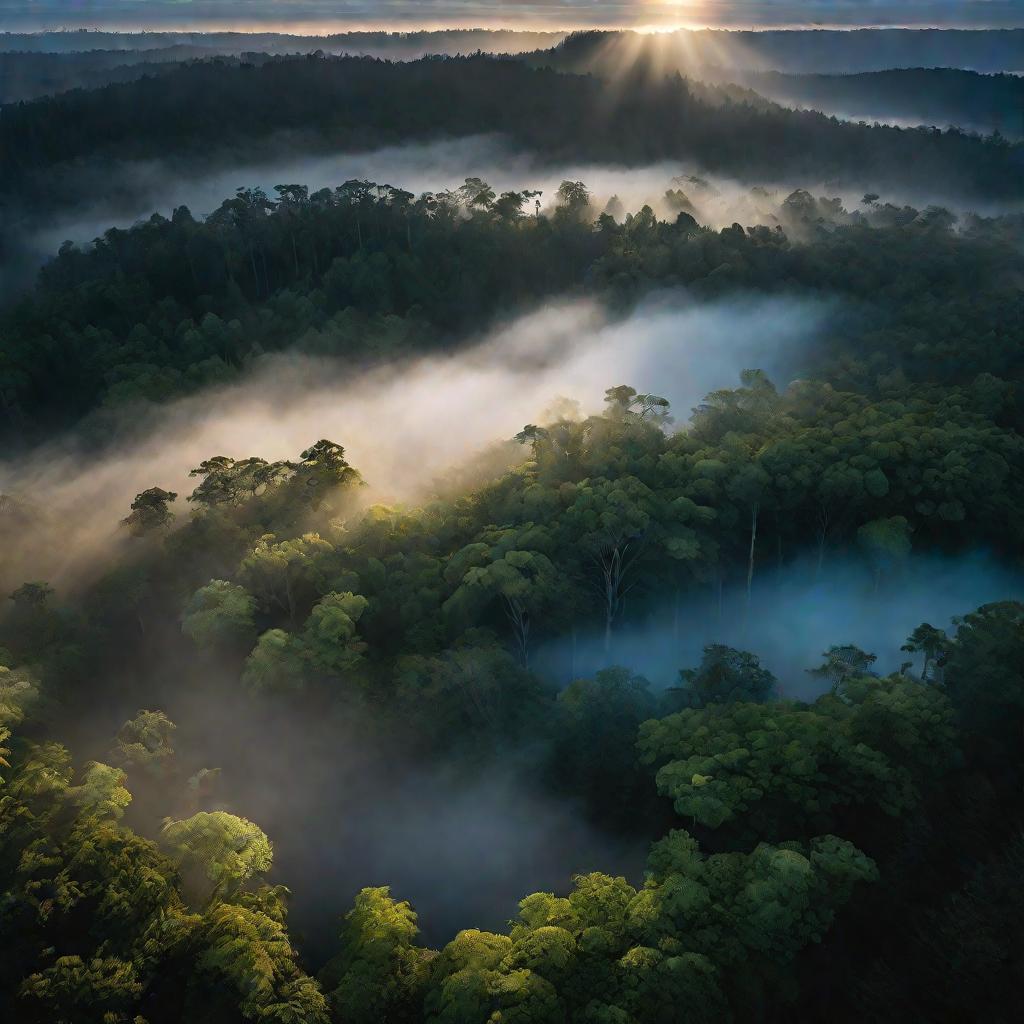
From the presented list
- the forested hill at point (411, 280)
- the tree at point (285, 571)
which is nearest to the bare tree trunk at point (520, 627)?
the tree at point (285, 571)

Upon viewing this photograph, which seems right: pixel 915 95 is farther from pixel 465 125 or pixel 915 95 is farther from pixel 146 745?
pixel 146 745

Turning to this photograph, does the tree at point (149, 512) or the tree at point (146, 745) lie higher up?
the tree at point (149, 512)

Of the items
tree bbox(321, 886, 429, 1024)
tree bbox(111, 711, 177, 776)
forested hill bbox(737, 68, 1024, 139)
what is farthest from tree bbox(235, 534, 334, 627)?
forested hill bbox(737, 68, 1024, 139)

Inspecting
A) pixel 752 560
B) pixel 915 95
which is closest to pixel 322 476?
pixel 752 560

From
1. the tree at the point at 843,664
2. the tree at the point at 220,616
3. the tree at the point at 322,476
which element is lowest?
the tree at the point at 843,664

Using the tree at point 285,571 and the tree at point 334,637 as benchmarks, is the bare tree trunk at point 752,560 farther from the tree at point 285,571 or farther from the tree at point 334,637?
the tree at point 285,571

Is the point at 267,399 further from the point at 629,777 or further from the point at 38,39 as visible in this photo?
the point at 38,39

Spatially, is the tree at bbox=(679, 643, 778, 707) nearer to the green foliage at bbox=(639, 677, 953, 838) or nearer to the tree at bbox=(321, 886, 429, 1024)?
the green foliage at bbox=(639, 677, 953, 838)
